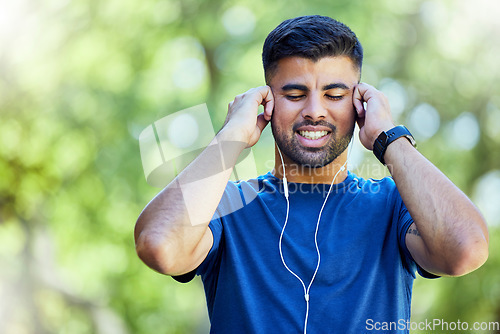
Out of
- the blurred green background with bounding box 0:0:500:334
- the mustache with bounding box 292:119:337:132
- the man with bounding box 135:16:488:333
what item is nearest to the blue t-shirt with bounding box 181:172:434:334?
the man with bounding box 135:16:488:333

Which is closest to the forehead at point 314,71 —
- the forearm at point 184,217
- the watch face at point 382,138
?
the watch face at point 382,138

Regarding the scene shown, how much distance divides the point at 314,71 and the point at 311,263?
0.72m

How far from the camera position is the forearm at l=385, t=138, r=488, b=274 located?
161cm

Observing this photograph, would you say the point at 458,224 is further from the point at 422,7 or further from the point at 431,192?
the point at 422,7

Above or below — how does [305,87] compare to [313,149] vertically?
above

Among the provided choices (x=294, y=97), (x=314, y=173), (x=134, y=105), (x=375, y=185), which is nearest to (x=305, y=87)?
(x=294, y=97)

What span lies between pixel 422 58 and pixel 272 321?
489 cm

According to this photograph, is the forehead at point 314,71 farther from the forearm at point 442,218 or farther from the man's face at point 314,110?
the forearm at point 442,218

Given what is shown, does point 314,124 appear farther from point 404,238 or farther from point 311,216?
point 404,238

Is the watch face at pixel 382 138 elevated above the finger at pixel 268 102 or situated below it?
below

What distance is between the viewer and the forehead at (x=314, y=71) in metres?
2.04

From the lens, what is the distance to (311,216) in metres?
1.97

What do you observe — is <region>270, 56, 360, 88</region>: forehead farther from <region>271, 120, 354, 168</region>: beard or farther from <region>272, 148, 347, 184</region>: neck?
<region>272, 148, 347, 184</region>: neck

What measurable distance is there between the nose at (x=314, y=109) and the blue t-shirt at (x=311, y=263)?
0.29 meters
